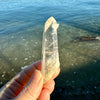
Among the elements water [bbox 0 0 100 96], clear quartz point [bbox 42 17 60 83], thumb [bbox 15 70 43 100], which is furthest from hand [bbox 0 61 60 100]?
water [bbox 0 0 100 96]

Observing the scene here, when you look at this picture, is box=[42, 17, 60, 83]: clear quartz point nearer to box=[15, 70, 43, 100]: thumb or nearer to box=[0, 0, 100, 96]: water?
box=[15, 70, 43, 100]: thumb

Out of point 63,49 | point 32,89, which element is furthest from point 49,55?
point 63,49

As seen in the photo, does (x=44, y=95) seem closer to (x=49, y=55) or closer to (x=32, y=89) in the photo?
(x=32, y=89)

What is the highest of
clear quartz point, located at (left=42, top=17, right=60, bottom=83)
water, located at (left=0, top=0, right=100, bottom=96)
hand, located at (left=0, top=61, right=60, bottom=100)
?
clear quartz point, located at (left=42, top=17, right=60, bottom=83)

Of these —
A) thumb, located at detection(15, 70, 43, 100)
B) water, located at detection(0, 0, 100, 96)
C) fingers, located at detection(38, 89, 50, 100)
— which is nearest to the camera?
thumb, located at detection(15, 70, 43, 100)

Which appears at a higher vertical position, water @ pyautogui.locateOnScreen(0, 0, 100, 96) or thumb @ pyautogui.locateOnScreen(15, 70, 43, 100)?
thumb @ pyautogui.locateOnScreen(15, 70, 43, 100)

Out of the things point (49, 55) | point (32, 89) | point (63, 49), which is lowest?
point (63, 49)

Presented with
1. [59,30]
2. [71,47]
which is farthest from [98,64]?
[59,30]

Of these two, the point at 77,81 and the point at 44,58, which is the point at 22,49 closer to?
the point at 77,81
